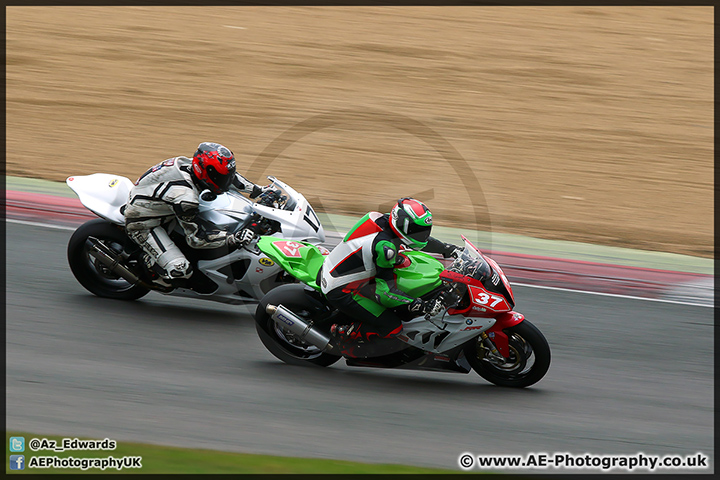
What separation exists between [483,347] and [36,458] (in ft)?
12.2

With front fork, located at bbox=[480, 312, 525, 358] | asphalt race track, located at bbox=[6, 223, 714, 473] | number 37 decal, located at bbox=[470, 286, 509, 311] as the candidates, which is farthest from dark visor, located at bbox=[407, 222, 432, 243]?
asphalt race track, located at bbox=[6, 223, 714, 473]

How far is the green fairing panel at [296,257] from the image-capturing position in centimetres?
723

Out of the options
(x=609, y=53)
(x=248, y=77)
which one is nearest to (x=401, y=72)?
(x=248, y=77)

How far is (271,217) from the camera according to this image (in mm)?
8086

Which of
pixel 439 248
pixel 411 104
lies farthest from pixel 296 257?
pixel 411 104

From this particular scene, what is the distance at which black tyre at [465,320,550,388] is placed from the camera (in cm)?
669

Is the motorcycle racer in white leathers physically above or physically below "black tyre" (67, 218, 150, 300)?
above

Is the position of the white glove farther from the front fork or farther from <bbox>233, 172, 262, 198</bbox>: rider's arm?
the front fork

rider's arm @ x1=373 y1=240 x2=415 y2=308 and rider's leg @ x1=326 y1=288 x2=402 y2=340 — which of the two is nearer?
rider's arm @ x1=373 y1=240 x2=415 y2=308

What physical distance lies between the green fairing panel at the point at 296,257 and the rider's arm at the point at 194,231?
1.99 feet

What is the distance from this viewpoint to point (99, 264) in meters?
8.47

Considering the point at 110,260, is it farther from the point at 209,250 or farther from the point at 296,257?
the point at 296,257

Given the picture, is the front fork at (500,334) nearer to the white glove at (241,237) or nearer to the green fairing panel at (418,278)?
the green fairing panel at (418,278)

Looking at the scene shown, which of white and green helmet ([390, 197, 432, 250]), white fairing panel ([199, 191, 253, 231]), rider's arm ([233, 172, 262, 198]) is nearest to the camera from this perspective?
white and green helmet ([390, 197, 432, 250])
